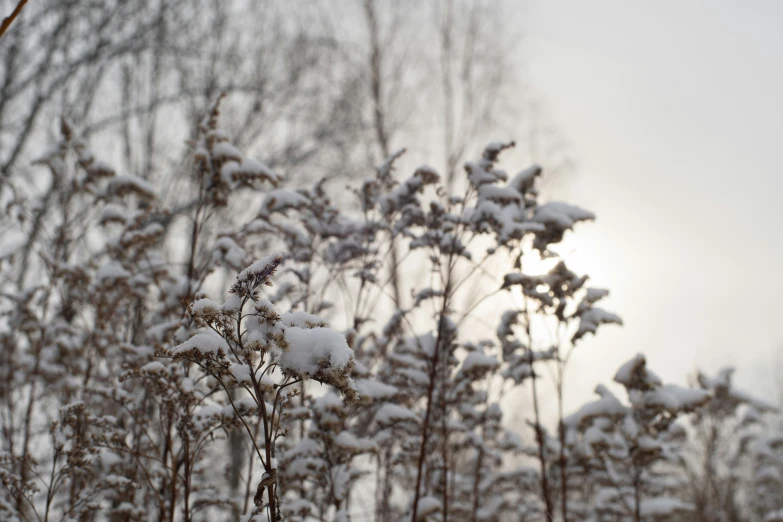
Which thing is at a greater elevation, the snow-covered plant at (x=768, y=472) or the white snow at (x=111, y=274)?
the white snow at (x=111, y=274)

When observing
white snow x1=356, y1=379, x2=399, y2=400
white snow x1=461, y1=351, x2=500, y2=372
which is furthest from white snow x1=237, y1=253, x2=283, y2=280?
white snow x1=461, y1=351, x2=500, y2=372

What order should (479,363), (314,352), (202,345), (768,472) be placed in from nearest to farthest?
(314,352) → (202,345) → (479,363) → (768,472)

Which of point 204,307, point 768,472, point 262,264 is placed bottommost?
point 768,472

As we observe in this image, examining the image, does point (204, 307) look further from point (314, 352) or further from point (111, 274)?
point (111, 274)

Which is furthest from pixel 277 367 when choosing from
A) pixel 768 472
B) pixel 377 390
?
pixel 768 472

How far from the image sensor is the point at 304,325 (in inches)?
79.3

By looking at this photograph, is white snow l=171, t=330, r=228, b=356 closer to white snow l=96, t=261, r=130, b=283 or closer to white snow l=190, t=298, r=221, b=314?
white snow l=190, t=298, r=221, b=314

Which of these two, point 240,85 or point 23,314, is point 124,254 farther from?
point 240,85

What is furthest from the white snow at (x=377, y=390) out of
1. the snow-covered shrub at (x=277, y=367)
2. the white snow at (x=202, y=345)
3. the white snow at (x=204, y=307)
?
the white snow at (x=204, y=307)

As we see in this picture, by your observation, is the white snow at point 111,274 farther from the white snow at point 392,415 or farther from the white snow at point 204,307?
the white snow at point 204,307

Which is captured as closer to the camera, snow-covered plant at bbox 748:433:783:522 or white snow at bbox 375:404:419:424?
white snow at bbox 375:404:419:424

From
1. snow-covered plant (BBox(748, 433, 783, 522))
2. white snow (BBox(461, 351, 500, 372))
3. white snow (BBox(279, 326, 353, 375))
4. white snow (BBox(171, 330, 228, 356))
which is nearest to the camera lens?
white snow (BBox(279, 326, 353, 375))

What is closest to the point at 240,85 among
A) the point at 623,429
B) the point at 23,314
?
the point at 23,314

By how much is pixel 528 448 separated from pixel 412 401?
2.11m
